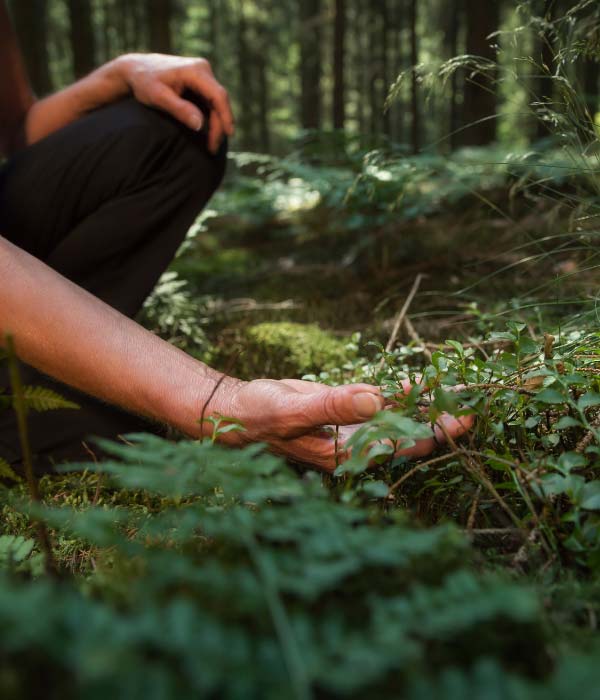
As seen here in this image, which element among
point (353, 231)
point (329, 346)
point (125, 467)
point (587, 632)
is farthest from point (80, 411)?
point (353, 231)

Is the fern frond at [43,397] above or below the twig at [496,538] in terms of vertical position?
above

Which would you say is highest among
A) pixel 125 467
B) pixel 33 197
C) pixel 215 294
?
pixel 33 197

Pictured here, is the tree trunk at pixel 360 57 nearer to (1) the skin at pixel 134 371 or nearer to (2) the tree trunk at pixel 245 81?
(2) the tree trunk at pixel 245 81

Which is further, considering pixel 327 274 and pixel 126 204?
pixel 327 274

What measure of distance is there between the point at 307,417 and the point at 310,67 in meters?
17.9

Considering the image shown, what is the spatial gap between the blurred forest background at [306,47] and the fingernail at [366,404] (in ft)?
9.64

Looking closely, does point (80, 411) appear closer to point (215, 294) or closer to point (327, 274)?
point (215, 294)

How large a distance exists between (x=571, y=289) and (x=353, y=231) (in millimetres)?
2056

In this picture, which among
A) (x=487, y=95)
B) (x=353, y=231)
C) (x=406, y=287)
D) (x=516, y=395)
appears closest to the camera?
(x=516, y=395)

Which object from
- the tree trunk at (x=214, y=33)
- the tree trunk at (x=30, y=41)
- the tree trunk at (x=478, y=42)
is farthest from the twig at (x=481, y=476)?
the tree trunk at (x=214, y=33)

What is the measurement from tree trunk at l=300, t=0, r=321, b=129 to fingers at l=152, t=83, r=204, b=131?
1055 cm

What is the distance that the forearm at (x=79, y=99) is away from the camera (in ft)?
9.03

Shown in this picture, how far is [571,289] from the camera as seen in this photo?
2.82 meters

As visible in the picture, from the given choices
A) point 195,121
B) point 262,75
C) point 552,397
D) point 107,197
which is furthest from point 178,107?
point 262,75
